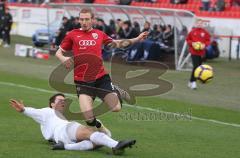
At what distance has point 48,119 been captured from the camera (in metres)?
10.3

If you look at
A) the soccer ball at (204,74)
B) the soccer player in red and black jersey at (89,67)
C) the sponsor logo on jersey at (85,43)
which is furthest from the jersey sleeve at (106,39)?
the soccer ball at (204,74)

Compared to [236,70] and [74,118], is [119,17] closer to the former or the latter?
[236,70]

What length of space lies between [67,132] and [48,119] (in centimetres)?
51

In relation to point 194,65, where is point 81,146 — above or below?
above

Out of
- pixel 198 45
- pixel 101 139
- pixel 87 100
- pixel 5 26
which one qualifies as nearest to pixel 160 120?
pixel 87 100

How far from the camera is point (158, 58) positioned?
2709cm

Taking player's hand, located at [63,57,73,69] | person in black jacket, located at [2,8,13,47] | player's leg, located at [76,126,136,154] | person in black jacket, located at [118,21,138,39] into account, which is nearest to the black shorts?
player's hand, located at [63,57,73,69]

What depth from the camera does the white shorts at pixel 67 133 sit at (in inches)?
387

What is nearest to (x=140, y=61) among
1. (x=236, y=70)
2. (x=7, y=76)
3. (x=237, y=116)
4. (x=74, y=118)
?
(x=236, y=70)

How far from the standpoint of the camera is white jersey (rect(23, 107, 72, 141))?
1016cm

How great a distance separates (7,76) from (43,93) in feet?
15.0

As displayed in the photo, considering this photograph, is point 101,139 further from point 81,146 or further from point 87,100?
point 87,100

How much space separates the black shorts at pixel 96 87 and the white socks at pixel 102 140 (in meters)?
1.00

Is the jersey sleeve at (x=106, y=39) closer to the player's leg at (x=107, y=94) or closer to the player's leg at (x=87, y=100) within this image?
the player's leg at (x=107, y=94)
